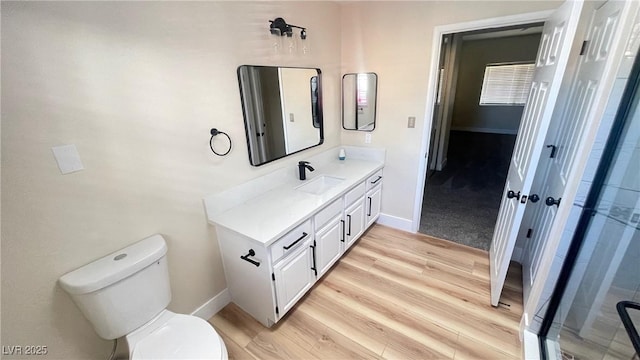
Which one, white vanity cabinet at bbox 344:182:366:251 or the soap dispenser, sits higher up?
the soap dispenser

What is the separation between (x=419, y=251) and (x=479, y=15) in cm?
210

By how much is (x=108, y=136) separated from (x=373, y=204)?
7.51 ft

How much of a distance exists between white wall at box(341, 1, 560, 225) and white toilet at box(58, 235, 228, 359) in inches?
86.3

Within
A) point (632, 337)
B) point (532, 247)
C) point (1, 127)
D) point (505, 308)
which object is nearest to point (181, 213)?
point (1, 127)

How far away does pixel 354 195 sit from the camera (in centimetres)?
234

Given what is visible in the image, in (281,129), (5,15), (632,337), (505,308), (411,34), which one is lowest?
(505,308)

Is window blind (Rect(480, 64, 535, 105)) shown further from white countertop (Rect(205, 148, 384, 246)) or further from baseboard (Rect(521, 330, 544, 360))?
baseboard (Rect(521, 330, 544, 360))

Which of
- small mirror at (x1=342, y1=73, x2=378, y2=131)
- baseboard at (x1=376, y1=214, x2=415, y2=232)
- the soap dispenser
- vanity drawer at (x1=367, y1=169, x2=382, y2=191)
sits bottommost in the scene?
baseboard at (x1=376, y1=214, x2=415, y2=232)

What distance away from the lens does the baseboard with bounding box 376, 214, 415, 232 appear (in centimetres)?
287

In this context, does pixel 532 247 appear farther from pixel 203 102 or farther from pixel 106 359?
pixel 106 359

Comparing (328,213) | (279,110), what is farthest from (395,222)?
(279,110)

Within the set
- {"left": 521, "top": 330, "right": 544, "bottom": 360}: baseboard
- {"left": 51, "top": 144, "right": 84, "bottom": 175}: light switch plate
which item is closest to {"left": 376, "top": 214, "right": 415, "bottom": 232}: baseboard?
{"left": 521, "top": 330, "right": 544, "bottom": 360}: baseboard

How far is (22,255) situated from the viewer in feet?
3.41

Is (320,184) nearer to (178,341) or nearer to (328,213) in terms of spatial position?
(328,213)
